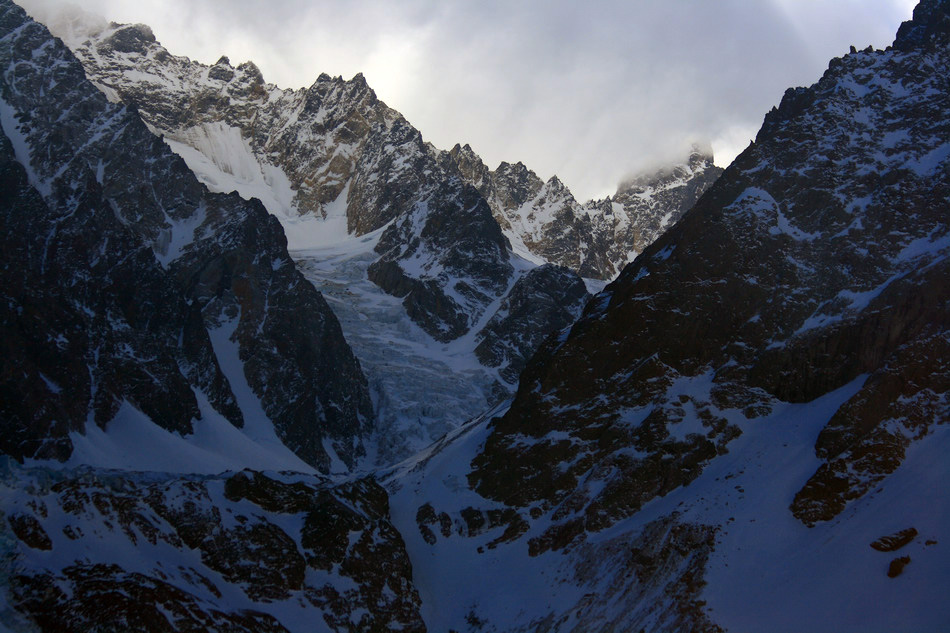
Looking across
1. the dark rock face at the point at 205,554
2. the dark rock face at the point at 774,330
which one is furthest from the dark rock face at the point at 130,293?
the dark rock face at the point at 774,330

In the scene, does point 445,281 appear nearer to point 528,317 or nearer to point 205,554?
point 528,317

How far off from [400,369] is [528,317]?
26289 millimetres

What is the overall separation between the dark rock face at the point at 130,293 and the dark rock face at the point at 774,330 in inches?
1643

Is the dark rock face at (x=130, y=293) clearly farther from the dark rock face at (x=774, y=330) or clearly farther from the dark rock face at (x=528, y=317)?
the dark rock face at (x=774, y=330)

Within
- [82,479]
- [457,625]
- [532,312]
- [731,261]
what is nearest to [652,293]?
[731,261]

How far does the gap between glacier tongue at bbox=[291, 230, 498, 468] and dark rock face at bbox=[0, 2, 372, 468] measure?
4.80 m

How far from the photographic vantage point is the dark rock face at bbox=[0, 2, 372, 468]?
106 metres

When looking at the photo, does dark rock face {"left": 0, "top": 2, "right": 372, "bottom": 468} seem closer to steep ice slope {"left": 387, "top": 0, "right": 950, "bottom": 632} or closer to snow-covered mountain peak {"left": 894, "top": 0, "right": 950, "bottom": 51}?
steep ice slope {"left": 387, "top": 0, "right": 950, "bottom": 632}

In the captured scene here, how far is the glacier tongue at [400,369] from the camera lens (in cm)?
14688

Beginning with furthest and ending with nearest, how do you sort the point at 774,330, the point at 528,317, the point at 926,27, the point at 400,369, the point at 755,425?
the point at 528,317 < the point at 400,369 < the point at 926,27 < the point at 774,330 < the point at 755,425

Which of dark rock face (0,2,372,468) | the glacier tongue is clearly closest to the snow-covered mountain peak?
the glacier tongue

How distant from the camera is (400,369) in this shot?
6319 inches

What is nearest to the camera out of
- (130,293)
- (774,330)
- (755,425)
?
(755,425)

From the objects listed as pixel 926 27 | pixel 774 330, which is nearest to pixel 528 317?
pixel 926 27
